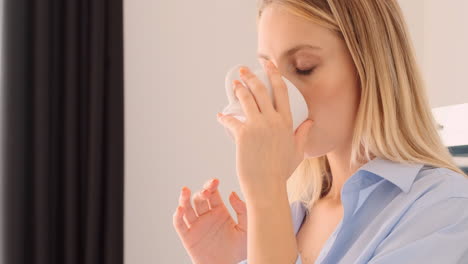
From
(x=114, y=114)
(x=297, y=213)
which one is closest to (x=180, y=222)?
(x=297, y=213)

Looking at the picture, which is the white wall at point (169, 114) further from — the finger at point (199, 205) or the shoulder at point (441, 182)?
the shoulder at point (441, 182)

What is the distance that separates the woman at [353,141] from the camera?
90cm

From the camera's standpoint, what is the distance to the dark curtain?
2449 mm

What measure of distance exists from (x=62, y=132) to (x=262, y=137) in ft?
5.74

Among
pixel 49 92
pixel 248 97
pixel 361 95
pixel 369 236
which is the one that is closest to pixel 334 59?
pixel 361 95

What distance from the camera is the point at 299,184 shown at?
1.40 metres

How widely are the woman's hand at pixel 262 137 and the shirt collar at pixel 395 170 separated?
0.46 ft

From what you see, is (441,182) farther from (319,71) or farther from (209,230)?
(209,230)

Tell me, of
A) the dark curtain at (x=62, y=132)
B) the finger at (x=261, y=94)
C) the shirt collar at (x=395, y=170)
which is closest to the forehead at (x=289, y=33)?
the finger at (x=261, y=94)

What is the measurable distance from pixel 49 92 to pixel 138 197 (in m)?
0.56

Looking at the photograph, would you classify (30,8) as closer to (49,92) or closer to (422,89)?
(49,92)

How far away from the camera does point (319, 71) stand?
1034 millimetres

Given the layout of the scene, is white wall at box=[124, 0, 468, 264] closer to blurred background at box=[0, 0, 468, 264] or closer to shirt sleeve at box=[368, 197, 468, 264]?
blurred background at box=[0, 0, 468, 264]

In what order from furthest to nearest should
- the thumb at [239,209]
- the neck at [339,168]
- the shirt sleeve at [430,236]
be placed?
1. the thumb at [239,209]
2. the neck at [339,168]
3. the shirt sleeve at [430,236]
